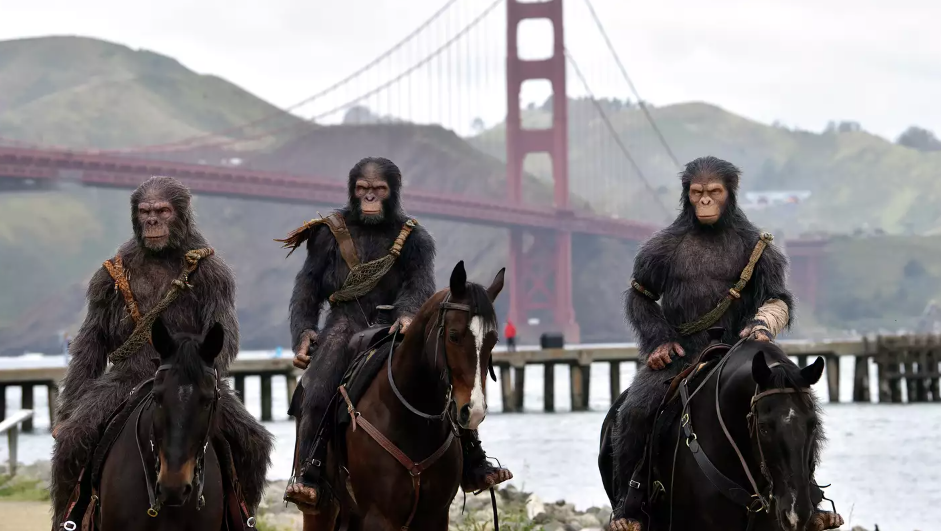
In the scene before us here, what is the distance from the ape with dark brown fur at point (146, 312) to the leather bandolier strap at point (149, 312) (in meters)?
0.01

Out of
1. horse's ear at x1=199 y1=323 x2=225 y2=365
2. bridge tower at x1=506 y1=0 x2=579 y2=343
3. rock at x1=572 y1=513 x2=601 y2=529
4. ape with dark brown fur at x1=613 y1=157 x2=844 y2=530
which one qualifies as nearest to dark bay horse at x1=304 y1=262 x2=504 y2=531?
ape with dark brown fur at x1=613 y1=157 x2=844 y2=530

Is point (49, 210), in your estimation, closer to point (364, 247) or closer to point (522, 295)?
point (522, 295)

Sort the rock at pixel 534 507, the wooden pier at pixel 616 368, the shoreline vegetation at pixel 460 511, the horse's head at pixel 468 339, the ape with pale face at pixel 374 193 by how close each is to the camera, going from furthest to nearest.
→ the wooden pier at pixel 616 368 < the rock at pixel 534 507 < the shoreline vegetation at pixel 460 511 < the ape with pale face at pixel 374 193 < the horse's head at pixel 468 339

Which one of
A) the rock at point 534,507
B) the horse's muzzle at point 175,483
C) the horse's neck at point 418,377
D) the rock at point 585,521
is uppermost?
the horse's neck at point 418,377

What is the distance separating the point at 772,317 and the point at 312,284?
2.52 metres

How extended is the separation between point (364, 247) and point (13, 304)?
93039 mm

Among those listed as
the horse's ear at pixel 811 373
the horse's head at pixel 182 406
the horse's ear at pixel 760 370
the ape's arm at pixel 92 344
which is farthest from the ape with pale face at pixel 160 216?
the horse's ear at pixel 811 373

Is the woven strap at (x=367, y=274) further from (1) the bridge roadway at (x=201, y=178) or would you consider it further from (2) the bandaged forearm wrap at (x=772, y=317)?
(1) the bridge roadway at (x=201, y=178)

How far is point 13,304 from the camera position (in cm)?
9644

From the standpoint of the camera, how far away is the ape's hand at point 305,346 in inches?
305

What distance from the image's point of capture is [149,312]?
635 centimetres

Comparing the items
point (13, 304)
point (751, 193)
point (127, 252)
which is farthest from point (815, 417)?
point (751, 193)

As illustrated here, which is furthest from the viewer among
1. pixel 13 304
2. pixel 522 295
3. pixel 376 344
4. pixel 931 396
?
pixel 13 304

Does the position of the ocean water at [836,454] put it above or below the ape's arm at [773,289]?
below
